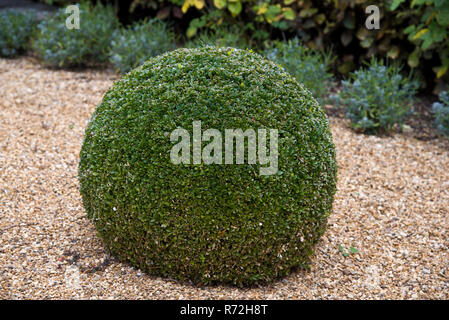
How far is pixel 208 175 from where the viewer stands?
8.18ft

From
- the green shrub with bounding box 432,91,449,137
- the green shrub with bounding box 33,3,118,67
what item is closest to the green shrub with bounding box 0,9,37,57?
the green shrub with bounding box 33,3,118,67

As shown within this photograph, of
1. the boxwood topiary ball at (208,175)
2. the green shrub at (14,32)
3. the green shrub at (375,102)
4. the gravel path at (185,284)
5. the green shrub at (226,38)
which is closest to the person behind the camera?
the boxwood topiary ball at (208,175)

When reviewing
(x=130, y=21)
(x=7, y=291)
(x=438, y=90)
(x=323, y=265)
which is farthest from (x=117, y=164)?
(x=130, y=21)

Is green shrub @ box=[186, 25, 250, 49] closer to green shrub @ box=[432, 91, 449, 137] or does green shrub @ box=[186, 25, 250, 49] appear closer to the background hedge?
the background hedge

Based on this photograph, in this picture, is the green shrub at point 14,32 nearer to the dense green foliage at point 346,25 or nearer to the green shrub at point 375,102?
the dense green foliage at point 346,25

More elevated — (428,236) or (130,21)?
(130,21)

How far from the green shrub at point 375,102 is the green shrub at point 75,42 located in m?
2.87

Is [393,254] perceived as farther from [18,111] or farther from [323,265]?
[18,111]

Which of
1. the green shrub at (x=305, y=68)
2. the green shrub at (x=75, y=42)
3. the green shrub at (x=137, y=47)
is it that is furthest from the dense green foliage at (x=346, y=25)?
the green shrub at (x=75, y=42)

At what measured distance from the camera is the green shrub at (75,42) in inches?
237

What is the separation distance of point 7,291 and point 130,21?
5.18 m

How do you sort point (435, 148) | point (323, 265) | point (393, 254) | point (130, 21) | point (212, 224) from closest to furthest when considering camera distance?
point (212, 224) → point (323, 265) → point (393, 254) → point (435, 148) → point (130, 21)

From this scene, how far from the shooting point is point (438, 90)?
5.63 m

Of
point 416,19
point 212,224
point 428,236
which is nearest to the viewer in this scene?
point 212,224
